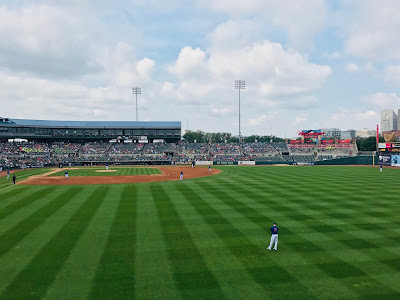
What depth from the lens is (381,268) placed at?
10.7 m

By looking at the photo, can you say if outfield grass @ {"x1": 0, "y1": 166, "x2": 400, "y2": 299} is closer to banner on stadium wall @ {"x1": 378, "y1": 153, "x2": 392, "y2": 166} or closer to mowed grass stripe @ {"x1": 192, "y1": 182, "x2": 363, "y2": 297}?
mowed grass stripe @ {"x1": 192, "y1": 182, "x2": 363, "y2": 297}

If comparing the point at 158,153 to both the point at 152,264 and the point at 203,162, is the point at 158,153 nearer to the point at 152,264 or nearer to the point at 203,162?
the point at 203,162

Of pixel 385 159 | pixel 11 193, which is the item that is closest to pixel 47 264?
pixel 11 193

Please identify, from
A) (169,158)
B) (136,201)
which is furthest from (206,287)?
(169,158)

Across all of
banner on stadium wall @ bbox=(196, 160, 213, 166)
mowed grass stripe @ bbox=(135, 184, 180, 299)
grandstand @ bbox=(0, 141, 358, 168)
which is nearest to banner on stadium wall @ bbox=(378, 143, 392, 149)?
grandstand @ bbox=(0, 141, 358, 168)

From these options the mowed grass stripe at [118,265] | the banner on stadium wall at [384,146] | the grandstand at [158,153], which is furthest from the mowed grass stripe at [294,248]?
the banner on stadium wall at [384,146]

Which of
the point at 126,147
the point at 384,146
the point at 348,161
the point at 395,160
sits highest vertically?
the point at 126,147

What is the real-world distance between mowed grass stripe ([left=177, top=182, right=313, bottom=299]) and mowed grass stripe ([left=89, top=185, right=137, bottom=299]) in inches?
181

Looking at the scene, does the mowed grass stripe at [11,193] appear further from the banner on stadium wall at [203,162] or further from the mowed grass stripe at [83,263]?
the banner on stadium wall at [203,162]

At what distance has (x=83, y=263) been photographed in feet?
35.9

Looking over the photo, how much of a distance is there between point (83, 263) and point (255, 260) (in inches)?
289

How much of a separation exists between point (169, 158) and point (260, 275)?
209ft

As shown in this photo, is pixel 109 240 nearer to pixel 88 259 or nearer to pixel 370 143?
pixel 88 259

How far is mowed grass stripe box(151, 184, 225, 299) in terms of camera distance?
900cm
